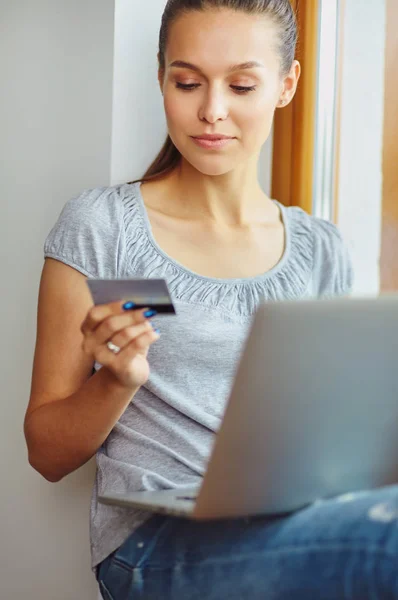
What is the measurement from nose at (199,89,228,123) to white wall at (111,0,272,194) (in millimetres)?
282

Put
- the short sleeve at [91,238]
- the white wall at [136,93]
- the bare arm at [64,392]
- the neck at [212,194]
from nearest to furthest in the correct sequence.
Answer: the bare arm at [64,392]
the short sleeve at [91,238]
the neck at [212,194]
the white wall at [136,93]

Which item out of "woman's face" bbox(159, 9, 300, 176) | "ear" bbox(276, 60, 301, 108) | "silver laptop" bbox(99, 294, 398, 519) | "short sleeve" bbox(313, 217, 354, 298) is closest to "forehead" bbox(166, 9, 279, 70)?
"woman's face" bbox(159, 9, 300, 176)

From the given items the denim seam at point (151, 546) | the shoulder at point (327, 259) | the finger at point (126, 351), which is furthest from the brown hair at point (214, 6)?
the denim seam at point (151, 546)

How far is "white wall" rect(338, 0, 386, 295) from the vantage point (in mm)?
1689

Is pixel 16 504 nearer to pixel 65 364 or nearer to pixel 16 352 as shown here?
pixel 16 352

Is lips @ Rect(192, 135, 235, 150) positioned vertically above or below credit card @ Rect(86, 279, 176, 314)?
above

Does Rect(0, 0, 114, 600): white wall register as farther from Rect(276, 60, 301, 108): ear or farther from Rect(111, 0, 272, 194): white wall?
Rect(276, 60, 301, 108): ear

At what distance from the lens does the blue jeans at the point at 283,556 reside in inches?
31.8

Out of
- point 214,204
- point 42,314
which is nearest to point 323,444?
point 42,314

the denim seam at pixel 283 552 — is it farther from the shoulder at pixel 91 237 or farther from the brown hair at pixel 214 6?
the brown hair at pixel 214 6

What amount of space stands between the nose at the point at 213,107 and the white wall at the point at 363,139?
45cm

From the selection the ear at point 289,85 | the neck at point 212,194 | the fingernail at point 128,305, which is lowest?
the fingernail at point 128,305

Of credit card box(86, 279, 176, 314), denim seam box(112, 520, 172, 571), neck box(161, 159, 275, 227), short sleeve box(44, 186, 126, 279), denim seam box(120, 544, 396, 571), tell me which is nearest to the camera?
denim seam box(120, 544, 396, 571)

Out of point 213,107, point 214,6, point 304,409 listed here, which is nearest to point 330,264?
point 213,107
